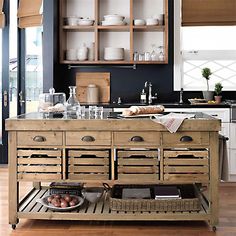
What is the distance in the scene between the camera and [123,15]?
6508 millimetres

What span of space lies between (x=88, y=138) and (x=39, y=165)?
460 mm

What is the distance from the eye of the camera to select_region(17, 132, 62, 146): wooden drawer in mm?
3773

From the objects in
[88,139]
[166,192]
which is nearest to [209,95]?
[166,192]

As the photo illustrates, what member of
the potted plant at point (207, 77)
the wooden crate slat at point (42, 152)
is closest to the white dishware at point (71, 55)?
the potted plant at point (207, 77)

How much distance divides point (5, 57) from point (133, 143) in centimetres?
363

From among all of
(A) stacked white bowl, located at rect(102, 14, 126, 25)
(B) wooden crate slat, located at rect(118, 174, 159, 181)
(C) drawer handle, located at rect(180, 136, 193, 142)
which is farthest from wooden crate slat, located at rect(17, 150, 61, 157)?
(A) stacked white bowl, located at rect(102, 14, 126, 25)

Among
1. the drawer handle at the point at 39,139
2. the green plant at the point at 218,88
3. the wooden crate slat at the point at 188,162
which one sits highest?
the green plant at the point at 218,88

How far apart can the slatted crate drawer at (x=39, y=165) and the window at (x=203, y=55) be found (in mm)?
3144

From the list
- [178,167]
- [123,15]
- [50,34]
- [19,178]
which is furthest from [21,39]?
[178,167]

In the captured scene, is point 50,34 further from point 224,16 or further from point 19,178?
point 19,178

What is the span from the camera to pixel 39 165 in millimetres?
3811

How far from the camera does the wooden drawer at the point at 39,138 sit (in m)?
3.77

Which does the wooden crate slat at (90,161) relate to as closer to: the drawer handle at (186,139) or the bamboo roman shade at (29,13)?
the drawer handle at (186,139)

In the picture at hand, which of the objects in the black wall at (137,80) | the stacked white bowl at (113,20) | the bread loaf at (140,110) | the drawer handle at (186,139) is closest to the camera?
the drawer handle at (186,139)
